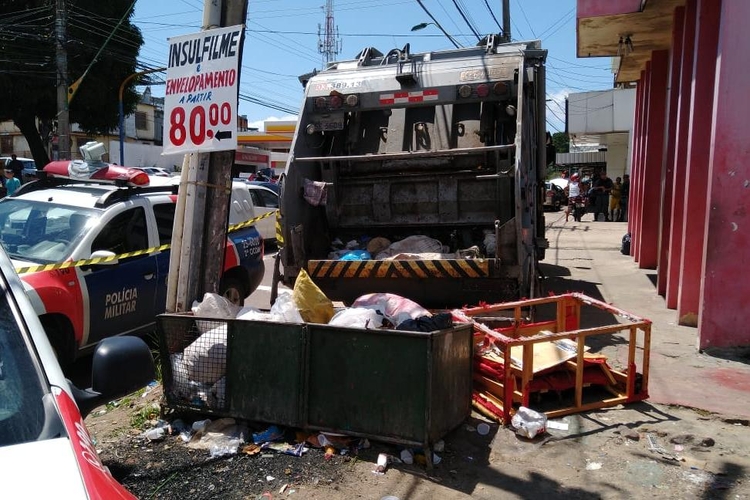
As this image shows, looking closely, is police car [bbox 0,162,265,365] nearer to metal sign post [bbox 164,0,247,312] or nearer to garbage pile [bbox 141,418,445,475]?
metal sign post [bbox 164,0,247,312]

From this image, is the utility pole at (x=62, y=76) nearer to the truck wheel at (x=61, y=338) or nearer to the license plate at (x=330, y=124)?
the license plate at (x=330, y=124)

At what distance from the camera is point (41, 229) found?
6.21 metres

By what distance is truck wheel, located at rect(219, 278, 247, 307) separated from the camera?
7617mm

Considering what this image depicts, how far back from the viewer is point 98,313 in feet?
19.6

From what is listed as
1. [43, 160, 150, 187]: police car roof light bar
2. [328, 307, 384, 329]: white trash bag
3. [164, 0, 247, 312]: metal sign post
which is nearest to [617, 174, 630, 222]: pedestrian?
[43, 160, 150, 187]: police car roof light bar

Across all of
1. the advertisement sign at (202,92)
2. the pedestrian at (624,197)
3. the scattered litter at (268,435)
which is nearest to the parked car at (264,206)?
the advertisement sign at (202,92)

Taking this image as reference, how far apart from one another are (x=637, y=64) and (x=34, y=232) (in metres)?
13.3

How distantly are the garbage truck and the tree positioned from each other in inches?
684

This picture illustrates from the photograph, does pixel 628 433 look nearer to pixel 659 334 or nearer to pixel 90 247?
pixel 659 334

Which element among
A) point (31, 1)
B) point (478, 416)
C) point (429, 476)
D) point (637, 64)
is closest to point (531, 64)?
point (478, 416)

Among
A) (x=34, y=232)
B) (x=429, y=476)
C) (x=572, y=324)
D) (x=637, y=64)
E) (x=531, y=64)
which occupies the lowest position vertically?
(x=429, y=476)

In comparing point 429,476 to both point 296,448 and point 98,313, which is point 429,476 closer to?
point 296,448

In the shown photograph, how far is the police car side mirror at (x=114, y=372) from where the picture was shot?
239cm

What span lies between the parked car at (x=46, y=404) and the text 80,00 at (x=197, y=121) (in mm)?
2668
